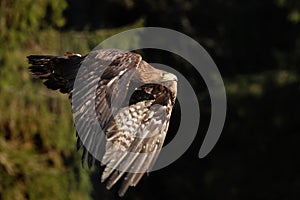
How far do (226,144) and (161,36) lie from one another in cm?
278

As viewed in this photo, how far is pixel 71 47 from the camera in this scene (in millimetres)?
11219

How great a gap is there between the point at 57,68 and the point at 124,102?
0.59 meters

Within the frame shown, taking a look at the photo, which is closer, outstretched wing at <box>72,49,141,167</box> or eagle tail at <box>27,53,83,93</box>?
outstretched wing at <box>72,49,141,167</box>

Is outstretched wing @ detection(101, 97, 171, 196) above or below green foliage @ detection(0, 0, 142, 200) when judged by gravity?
above

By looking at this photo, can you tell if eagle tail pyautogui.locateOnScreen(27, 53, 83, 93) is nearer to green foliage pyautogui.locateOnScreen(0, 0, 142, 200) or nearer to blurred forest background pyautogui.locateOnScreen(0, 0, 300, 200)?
green foliage pyautogui.locateOnScreen(0, 0, 142, 200)

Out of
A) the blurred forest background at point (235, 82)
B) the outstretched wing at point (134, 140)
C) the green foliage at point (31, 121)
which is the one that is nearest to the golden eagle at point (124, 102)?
the outstretched wing at point (134, 140)

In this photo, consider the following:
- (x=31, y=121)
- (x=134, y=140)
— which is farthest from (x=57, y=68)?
(x=31, y=121)

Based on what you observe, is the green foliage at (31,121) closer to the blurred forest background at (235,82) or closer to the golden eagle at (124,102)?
the blurred forest background at (235,82)

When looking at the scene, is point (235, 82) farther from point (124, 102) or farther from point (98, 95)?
point (98, 95)

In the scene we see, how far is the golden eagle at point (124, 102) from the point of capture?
5.98m

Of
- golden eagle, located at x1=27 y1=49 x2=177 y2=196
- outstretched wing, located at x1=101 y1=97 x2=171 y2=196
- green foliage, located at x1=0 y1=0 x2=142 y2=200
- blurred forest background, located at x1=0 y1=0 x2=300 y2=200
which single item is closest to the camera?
outstretched wing, located at x1=101 y1=97 x2=171 y2=196

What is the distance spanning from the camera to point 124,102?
6.27 metres

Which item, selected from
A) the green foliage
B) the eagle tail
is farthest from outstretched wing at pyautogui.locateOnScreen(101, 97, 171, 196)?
the green foliage

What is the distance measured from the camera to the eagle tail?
20.9 feet
